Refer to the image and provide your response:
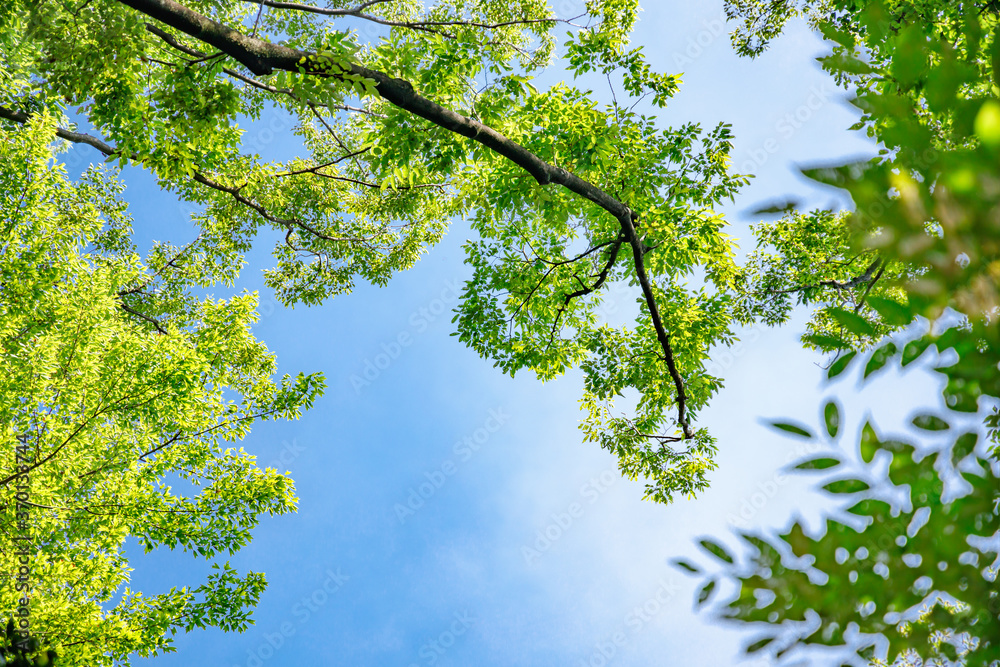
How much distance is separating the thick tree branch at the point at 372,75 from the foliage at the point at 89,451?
4.26 m

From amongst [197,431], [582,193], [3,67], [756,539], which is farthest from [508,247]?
[756,539]

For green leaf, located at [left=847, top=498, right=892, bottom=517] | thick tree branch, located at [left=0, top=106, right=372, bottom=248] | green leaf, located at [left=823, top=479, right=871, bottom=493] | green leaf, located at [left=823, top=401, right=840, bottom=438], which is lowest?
green leaf, located at [left=847, top=498, right=892, bottom=517]

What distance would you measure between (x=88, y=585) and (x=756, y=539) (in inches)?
368

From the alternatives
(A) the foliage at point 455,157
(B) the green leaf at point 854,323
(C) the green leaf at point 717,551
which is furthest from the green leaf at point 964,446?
(A) the foliage at point 455,157

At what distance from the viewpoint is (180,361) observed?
815 centimetres

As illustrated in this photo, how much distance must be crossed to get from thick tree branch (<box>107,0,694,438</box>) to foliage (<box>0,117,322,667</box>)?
14.0 feet

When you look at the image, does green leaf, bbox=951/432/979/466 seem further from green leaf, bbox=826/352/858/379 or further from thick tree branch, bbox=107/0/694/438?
thick tree branch, bbox=107/0/694/438

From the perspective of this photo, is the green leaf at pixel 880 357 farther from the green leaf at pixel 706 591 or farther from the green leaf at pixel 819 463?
the green leaf at pixel 706 591

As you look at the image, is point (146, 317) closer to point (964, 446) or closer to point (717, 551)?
point (717, 551)

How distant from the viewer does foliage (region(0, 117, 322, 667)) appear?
23.3ft

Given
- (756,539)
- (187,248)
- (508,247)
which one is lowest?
(756,539)

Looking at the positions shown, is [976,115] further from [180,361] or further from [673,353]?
[180,361]

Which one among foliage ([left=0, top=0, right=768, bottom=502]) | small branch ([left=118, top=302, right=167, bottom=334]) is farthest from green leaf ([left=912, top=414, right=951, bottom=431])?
small branch ([left=118, top=302, right=167, bottom=334])

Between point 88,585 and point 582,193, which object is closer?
point 582,193
